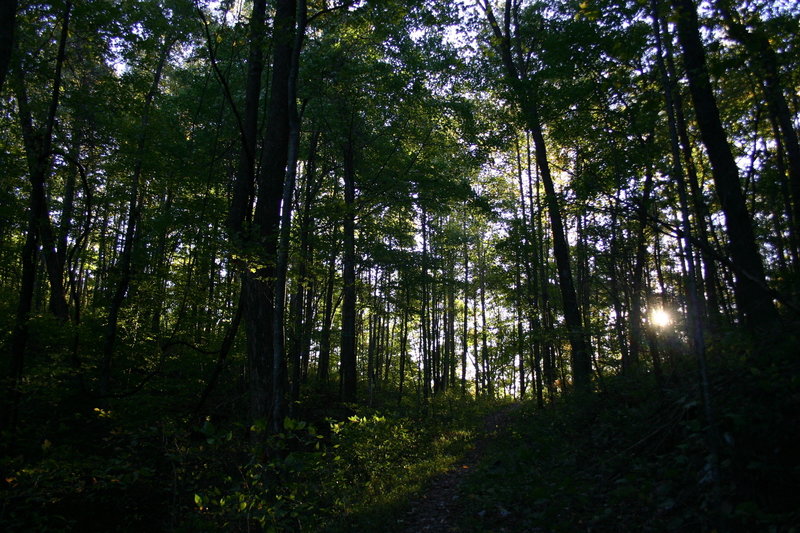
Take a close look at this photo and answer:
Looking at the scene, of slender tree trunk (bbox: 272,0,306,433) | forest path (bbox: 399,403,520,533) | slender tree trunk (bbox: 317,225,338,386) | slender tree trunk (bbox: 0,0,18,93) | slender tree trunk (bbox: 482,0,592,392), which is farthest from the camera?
slender tree trunk (bbox: 317,225,338,386)

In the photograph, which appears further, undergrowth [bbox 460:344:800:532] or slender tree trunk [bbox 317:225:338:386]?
slender tree trunk [bbox 317:225:338:386]

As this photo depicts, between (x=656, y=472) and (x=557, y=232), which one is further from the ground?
(x=557, y=232)

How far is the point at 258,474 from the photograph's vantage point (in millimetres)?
4789

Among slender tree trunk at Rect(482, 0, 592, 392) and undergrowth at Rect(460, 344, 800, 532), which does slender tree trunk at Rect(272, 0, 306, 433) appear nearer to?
undergrowth at Rect(460, 344, 800, 532)

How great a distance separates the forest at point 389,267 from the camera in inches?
180

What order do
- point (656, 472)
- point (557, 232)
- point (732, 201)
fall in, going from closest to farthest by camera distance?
point (656, 472)
point (732, 201)
point (557, 232)

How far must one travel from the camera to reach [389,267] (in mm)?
17266

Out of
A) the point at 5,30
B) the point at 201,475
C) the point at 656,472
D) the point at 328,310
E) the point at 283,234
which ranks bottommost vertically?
the point at 201,475

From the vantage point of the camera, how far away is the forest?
A: 4562mm

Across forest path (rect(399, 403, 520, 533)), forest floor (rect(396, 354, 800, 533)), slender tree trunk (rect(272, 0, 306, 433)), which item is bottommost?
forest path (rect(399, 403, 520, 533))

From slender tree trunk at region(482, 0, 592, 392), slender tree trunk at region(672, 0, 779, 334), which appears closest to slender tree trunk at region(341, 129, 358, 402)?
slender tree trunk at region(482, 0, 592, 392)

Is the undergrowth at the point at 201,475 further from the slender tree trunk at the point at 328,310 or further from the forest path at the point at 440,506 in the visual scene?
the slender tree trunk at the point at 328,310

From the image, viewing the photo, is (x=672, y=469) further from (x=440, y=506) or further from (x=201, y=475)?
(x=201, y=475)

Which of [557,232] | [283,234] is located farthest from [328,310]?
[283,234]
